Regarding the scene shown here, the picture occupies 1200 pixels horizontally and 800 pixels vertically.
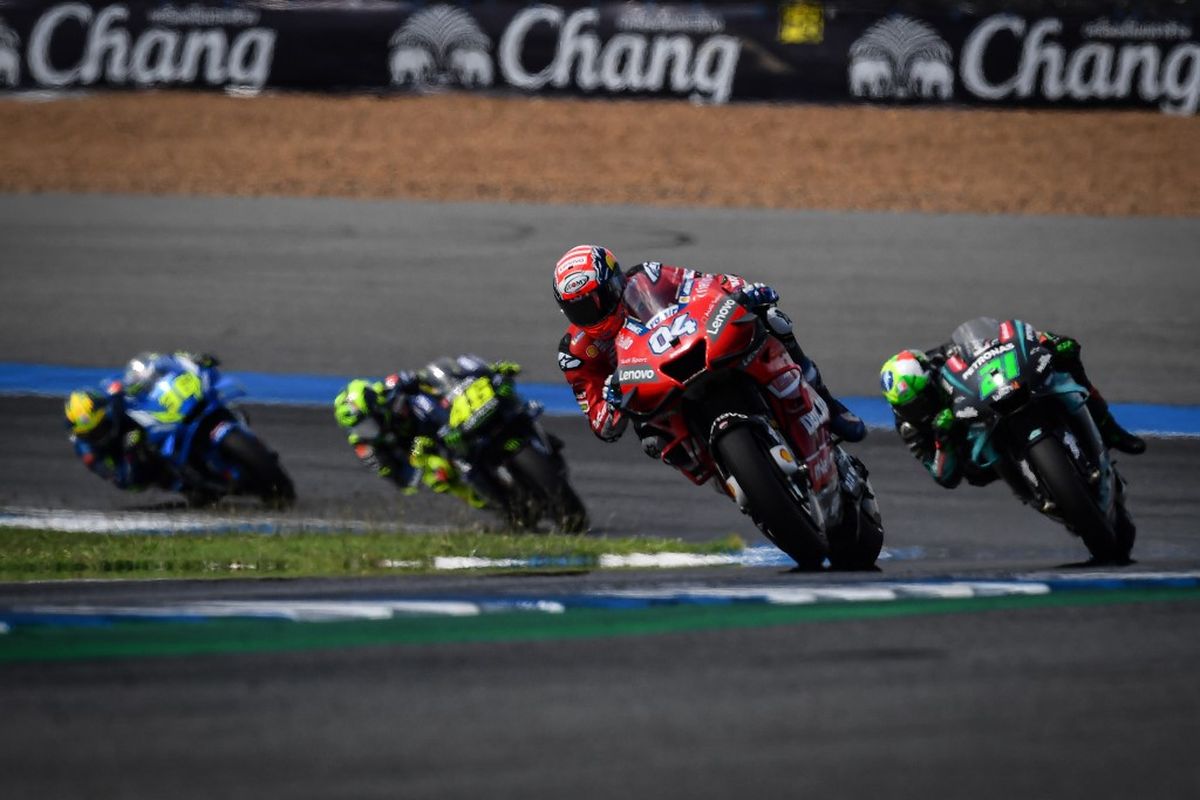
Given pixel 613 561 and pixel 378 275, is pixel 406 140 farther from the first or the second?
pixel 613 561

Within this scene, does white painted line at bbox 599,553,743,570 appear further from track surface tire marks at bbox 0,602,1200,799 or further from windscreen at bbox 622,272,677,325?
track surface tire marks at bbox 0,602,1200,799

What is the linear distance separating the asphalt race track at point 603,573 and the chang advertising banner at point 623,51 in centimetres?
268

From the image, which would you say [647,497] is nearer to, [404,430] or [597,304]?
[404,430]

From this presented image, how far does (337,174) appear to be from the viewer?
20438 millimetres

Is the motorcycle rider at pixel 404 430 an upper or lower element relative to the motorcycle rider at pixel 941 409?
lower

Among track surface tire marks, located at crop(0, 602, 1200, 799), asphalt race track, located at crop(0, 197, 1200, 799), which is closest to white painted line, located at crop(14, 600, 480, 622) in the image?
asphalt race track, located at crop(0, 197, 1200, 799)

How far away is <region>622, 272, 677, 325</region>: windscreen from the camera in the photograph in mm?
6336

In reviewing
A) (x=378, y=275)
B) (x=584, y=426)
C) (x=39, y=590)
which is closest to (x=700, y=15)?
(x=378, y=275)

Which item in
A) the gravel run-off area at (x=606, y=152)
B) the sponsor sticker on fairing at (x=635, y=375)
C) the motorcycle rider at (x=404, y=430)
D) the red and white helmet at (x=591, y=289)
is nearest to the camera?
the sponsor sticker on fairing at (x=635, y=375)

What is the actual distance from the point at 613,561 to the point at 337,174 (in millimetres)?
13530

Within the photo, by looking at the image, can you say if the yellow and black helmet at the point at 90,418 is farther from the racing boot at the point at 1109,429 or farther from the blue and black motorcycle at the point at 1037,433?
the racing boot at the point at 1109,429

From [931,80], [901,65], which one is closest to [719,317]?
[901,65]

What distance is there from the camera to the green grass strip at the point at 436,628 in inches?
167

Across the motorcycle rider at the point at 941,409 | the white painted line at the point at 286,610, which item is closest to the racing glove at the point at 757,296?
the motorcycle rider at the point at 941,409
